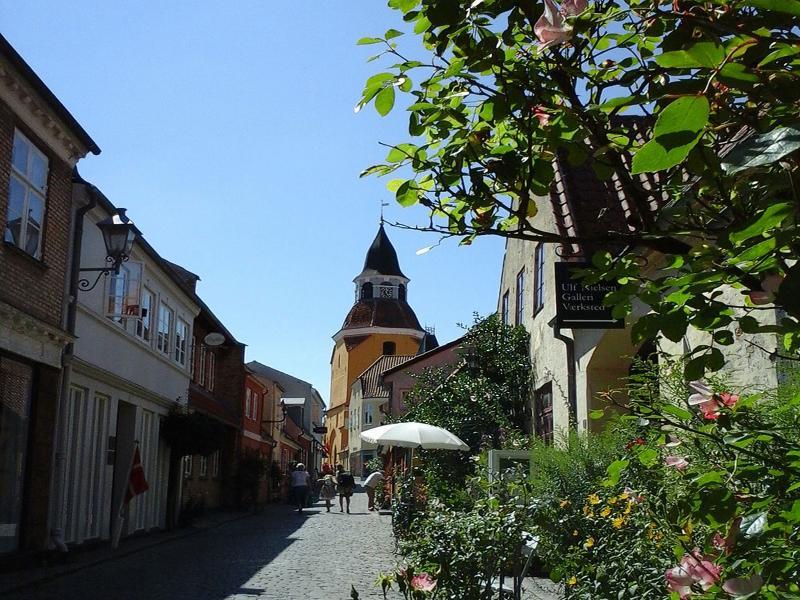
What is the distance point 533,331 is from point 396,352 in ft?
218

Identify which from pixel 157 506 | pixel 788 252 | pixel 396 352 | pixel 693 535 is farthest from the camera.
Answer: pixel 396 352

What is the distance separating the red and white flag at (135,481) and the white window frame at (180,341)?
6944 millimetres

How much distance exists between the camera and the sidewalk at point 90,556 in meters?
10.4

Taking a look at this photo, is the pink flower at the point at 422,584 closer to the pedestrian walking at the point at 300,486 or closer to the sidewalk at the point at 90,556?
the sidewalk at the point at 90,556

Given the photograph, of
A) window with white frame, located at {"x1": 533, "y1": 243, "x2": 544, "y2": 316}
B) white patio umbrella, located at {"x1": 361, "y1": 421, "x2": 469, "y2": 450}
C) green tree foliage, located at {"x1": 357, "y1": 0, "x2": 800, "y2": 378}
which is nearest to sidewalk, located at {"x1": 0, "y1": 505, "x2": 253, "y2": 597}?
white patio umbrella, located at {"x1": 361, "y1": 421, "x2": 469, "y2": 450}

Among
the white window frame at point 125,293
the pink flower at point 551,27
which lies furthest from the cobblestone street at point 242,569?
the pink flower at point 551,27

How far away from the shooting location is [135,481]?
50.6 feet

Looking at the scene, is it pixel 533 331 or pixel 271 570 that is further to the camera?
pixel 533 331

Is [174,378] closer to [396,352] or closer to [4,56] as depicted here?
[4,56]

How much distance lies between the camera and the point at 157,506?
20203 mm

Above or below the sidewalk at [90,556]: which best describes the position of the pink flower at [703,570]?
above

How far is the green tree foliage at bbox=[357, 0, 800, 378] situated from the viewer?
1.64 m

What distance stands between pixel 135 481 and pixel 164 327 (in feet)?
20.2

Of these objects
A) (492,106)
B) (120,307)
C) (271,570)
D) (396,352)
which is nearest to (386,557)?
(271,570)
